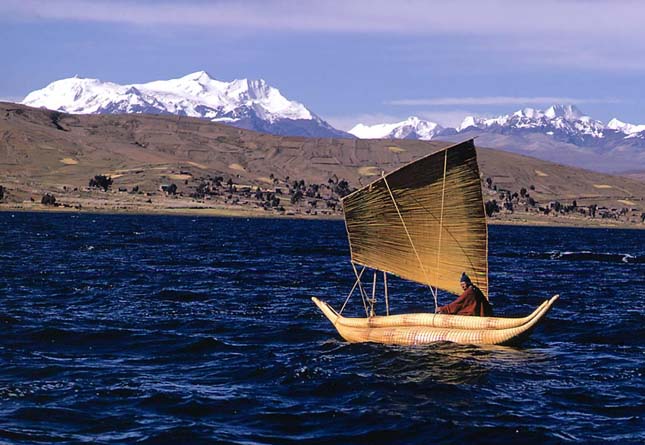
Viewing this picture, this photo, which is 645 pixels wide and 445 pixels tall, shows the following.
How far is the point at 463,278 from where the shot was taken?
3161 centimetres

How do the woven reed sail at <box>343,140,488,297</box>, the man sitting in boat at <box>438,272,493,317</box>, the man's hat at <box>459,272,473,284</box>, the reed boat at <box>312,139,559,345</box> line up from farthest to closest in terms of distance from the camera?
the woven reed sail at <box>343,140,488,297</box> → the man's hat at <box>459,272,473,284</box> → the man sitting in boat at <box>438,272,493,317</box> → the reed boat at <box>312,139,559,345</box>

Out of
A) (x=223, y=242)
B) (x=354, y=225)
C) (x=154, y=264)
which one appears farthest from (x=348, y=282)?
(x=223, y=242)

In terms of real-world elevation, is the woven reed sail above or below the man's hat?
above

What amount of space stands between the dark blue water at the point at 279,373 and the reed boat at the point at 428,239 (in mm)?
837

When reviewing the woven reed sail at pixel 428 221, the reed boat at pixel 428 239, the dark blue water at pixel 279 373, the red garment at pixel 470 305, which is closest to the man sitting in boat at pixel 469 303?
the red garment at pixel 470 305

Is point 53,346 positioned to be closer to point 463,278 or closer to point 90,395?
point 90,395

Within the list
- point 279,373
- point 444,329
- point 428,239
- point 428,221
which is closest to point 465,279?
point 444,329

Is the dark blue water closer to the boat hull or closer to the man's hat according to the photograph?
the boat hull

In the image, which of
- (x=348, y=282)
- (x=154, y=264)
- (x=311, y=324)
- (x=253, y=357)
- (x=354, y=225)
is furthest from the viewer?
(x=154, y=264)

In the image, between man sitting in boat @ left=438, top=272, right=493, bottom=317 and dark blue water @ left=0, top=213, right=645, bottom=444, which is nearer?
dark blue water @ left=0, top=213, right=645, bottom=444

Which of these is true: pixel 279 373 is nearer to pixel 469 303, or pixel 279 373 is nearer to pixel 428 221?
pixel 469 303

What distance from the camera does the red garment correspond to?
3122cm

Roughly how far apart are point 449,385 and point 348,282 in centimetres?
3404

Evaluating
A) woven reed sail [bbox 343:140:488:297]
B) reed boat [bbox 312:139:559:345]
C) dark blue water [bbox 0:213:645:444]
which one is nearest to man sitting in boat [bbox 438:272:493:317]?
reed boat [bbox 312:139:559:345]
